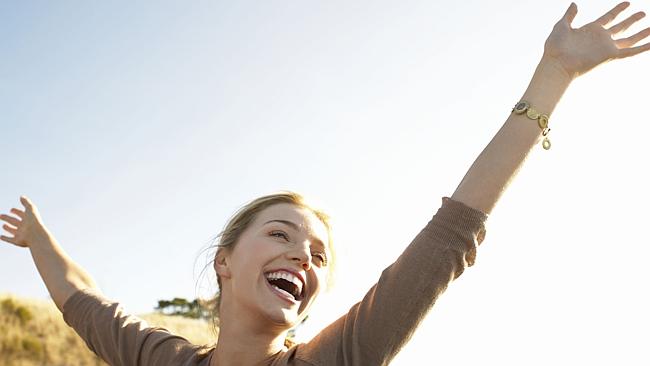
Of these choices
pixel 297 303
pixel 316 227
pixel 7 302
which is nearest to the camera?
pixel 297 303

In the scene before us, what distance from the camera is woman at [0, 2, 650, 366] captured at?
5.51 feet

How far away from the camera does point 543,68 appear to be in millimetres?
1789

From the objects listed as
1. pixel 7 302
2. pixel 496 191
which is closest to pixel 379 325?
pixel 496 191

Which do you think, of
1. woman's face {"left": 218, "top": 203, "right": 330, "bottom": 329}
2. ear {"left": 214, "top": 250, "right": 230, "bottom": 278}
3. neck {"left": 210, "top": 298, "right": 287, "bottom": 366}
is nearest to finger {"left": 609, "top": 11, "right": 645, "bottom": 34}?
woman's face {"left": 218, "top": 203, "right": 330, "bottom": 329}

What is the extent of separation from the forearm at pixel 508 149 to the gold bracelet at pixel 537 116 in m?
0.01

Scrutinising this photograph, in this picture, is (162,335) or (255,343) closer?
(255,343)

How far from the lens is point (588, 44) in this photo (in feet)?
5.83

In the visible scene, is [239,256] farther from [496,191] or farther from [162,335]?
[496,191]

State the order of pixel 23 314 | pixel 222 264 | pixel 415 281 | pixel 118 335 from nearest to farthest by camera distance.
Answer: pixel 415 281 → pixel 222 264 → pixel 118 335 → pixel 23 314

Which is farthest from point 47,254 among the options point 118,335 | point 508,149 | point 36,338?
point 36,338

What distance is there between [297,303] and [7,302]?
13.4 meters

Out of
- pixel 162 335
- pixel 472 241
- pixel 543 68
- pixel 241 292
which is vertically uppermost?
pixel 543 68

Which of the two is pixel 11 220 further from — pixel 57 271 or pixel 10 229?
pixel 57 271

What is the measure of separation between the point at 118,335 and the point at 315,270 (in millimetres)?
1012
